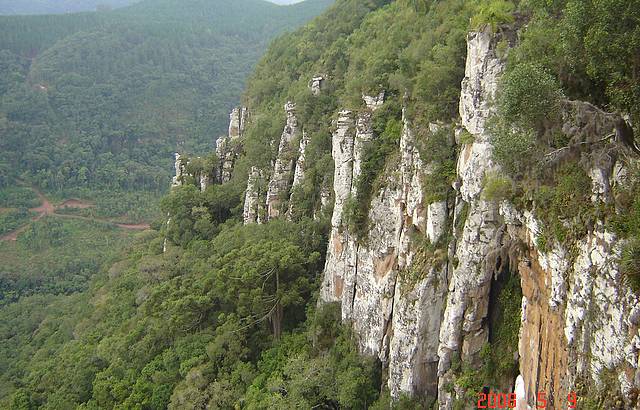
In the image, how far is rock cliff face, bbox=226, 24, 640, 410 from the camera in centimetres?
1292

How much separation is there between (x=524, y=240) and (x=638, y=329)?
524 cm

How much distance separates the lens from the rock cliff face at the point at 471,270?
1292 centimetres

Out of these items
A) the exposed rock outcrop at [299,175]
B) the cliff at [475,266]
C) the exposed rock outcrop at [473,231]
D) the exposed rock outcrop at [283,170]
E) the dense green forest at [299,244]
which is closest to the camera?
the cliff at [475,266]

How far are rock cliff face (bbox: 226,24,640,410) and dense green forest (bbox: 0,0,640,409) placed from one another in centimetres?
66

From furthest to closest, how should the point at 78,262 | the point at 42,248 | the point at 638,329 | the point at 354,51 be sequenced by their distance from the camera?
the point at 42,248
the point at 78,262
the point at 354,51
the point at 638,329

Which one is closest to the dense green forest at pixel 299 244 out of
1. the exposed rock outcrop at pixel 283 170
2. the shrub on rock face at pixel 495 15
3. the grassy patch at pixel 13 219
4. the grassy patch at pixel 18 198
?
the shrub on rock face at pixel 495 15

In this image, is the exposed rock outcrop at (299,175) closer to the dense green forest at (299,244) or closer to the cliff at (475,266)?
the dense green forest at (299,244)

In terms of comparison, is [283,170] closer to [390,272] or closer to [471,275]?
[390,272]

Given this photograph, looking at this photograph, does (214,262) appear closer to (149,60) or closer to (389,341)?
(389,341)

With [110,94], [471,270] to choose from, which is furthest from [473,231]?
[110,94]

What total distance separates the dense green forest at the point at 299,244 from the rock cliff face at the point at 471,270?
26.1 inches

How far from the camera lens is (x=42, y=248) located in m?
83.2

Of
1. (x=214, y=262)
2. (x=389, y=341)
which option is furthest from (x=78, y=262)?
(x=389, y=341)
